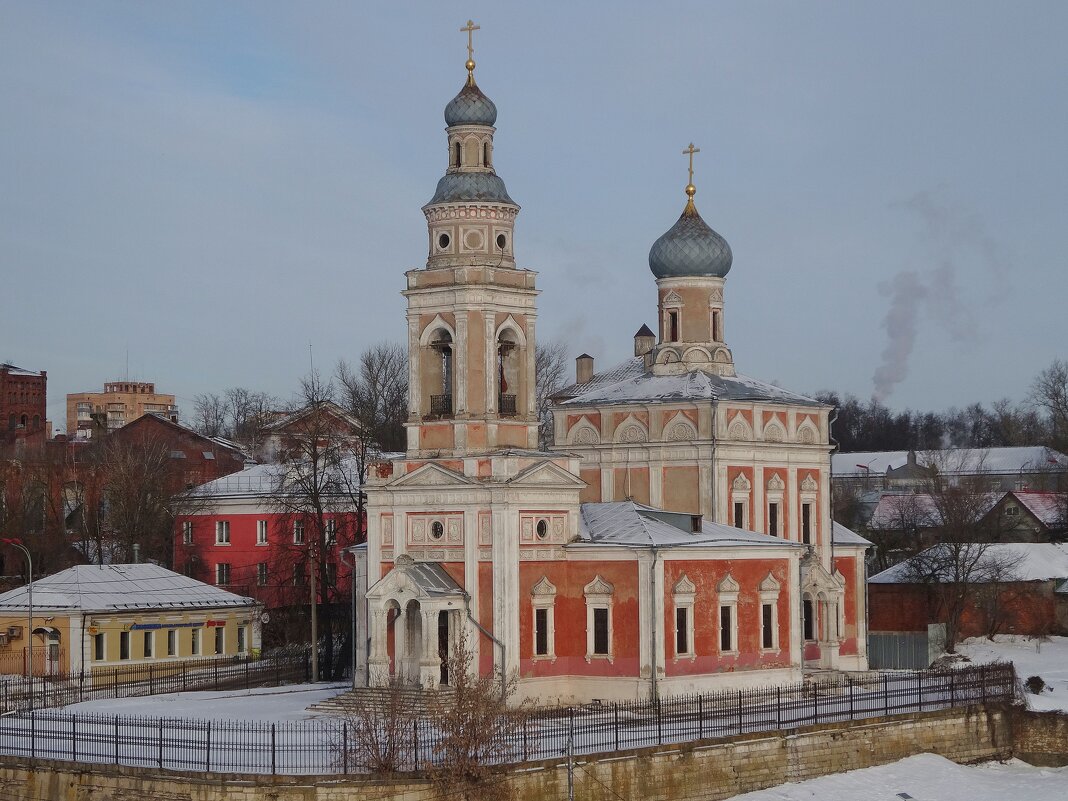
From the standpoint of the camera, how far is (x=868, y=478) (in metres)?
104

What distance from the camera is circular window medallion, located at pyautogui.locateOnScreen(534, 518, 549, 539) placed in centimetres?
3922

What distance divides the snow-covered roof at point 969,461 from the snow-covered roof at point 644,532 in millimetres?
50885

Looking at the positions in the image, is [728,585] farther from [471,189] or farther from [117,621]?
[117,621]

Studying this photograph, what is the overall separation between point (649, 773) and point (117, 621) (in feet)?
61.9

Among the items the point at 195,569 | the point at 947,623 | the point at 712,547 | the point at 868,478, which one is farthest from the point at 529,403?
the point at 868,478

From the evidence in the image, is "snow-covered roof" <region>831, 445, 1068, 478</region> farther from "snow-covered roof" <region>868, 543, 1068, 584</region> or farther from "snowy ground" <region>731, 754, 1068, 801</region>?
"snowy ground" <region>731, 754, 1068, 801</region>

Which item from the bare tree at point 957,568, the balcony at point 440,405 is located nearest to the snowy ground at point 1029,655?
the bare tree at point 957,568

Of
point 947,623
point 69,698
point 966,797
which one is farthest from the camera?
point 947,623

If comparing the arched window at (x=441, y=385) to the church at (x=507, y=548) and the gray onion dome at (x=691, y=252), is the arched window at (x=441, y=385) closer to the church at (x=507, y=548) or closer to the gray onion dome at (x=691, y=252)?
the church at (x=507, y=548)

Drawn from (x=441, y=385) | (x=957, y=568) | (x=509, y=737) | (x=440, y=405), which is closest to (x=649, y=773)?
(x=509, y=737)

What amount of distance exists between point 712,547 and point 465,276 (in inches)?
309

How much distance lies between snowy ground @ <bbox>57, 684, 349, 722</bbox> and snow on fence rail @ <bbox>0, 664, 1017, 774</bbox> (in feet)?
4.28

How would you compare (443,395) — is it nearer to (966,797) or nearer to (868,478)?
(966,797)

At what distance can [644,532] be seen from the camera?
3969cm
